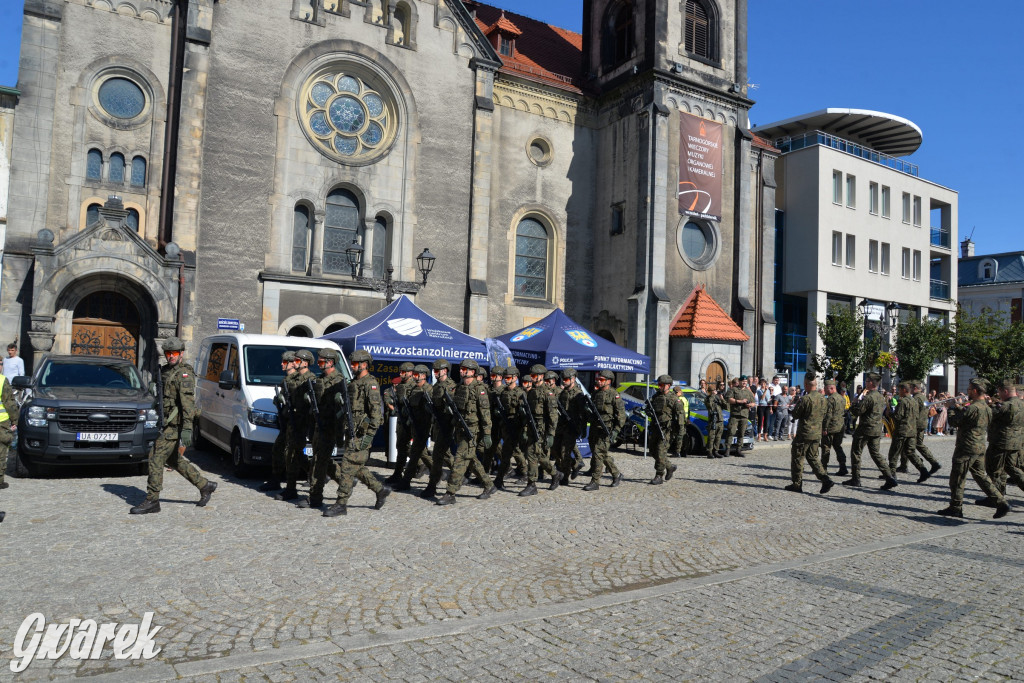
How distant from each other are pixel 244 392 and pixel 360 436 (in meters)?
3.05

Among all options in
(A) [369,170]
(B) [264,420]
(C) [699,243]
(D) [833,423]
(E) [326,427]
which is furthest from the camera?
(C) [699,243]

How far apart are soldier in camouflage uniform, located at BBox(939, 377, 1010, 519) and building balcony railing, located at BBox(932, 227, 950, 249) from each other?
130 ft

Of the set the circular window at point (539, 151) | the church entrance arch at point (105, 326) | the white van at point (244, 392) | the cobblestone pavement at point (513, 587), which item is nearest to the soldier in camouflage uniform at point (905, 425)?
the cobblestone pavement at point (513, 587)

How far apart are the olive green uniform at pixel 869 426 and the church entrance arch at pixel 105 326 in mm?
17107

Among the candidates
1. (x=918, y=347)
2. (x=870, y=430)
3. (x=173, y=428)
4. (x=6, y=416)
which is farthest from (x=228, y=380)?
(x=918, y=347)

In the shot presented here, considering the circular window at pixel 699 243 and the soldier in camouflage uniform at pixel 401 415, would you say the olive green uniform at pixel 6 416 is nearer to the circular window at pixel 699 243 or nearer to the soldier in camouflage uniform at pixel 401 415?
the soldier in camouflage uniform at pixel 401 415

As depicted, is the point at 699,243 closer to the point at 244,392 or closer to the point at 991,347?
the point at 991,347

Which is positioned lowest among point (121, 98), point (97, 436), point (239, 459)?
point (239, 459)

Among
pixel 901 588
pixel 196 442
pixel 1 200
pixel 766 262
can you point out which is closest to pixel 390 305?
pixel 196 442

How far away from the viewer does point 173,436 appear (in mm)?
8609

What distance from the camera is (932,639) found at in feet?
17.0

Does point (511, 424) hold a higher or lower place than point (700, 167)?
lower

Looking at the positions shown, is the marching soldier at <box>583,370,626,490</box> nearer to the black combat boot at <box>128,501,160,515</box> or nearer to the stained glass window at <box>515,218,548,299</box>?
the black combat boot at <box>128,501,160,515</box>

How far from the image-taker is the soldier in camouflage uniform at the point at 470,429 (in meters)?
9.94
